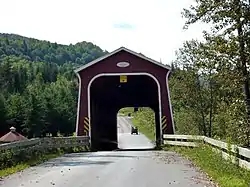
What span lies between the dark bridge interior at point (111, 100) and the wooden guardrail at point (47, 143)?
9.06ft

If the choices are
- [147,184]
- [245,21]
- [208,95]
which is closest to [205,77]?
[208,95]

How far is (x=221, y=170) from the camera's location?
11.7 m

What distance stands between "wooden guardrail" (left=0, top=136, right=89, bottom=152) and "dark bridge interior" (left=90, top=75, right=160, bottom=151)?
2761mm

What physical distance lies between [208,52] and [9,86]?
4944 inches

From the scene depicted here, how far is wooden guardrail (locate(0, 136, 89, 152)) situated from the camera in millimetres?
16428

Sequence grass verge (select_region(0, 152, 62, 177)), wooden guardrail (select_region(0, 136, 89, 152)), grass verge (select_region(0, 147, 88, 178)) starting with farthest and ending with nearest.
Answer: wooden guardrail (select_region(0, 136, 89, 152)) → grass verge (select_region(0, 147, 88, 178)) → grass verge (select_region(0, 152, 62, 177))

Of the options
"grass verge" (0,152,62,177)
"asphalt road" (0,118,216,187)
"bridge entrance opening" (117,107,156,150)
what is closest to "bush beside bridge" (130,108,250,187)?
"asphalt road" (0,118,216,187)

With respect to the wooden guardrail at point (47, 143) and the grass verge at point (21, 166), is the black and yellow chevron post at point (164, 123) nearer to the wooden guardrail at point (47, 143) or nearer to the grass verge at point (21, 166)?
the wooden guardrail at point (47, 143)

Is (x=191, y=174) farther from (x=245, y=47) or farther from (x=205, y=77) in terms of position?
(x=205, y=77)

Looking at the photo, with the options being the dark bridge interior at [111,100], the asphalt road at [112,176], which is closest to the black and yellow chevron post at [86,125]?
the dark bridge interior at [111,100]

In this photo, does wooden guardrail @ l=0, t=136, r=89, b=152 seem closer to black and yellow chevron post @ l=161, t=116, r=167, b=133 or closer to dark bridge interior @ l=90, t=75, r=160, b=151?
dark bridge interior @ l=90, t=75, r=160, b=151

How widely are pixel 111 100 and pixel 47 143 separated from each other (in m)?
19.0

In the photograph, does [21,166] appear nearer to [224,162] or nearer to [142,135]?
[224,162]

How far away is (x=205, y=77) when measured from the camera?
24906 mm
